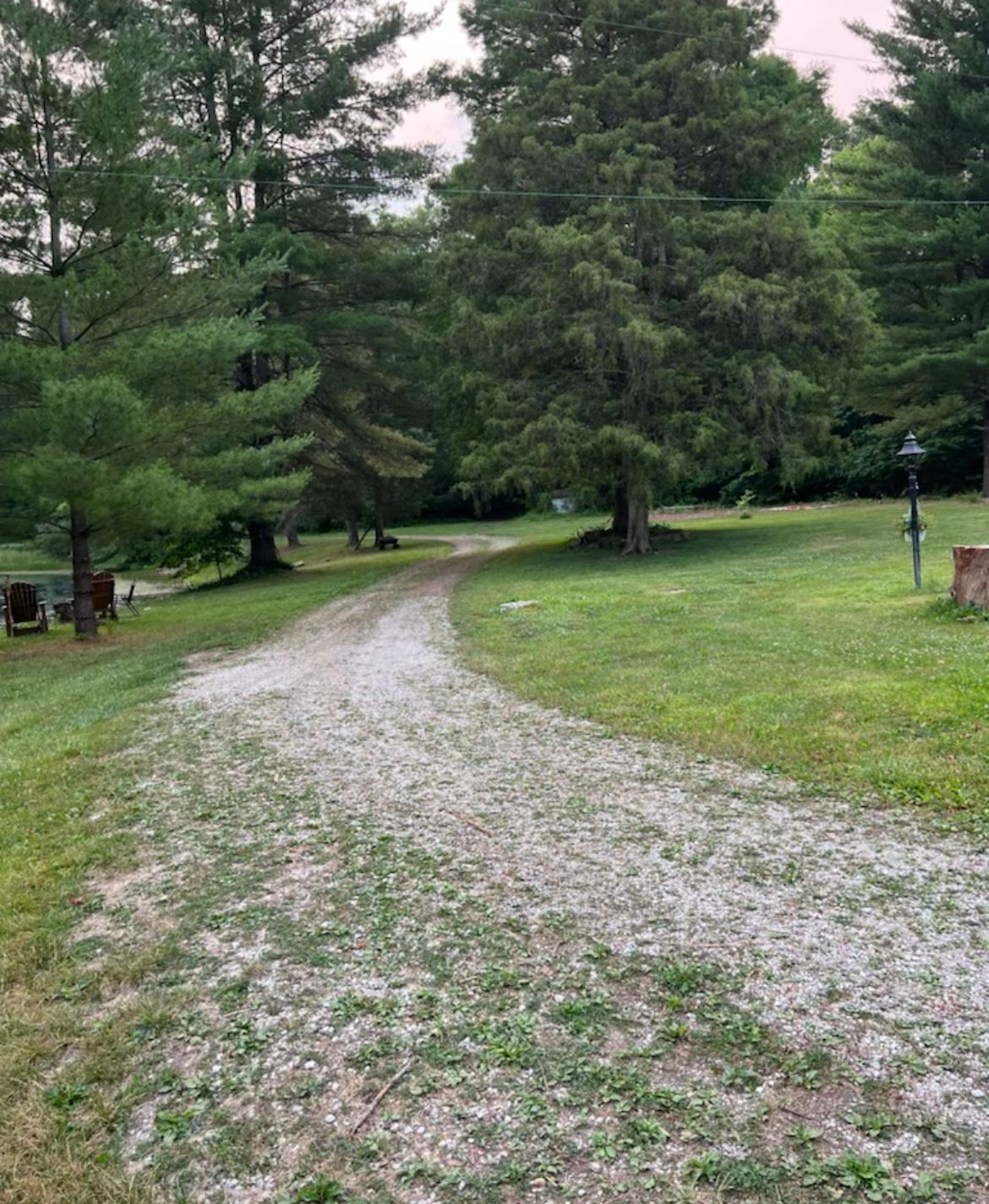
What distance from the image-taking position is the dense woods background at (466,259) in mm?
10953

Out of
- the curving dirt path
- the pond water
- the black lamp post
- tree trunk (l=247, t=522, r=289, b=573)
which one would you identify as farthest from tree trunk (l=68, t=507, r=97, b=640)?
the pond water

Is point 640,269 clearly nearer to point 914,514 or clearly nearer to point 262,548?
point 914,514

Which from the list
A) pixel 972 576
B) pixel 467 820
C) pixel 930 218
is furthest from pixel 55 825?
pixel 930 218

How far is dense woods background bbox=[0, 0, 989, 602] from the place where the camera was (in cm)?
1095

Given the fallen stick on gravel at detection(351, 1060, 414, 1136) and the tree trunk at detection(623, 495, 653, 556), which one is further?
the tree trunk at detection(623, 495, 653, 556)

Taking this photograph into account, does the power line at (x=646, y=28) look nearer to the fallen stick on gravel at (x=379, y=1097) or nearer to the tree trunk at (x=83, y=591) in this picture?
the tree trunk at (x=83, y=591)

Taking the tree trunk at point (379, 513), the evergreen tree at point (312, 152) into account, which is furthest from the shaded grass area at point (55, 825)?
the tree trunk at point (379, 513)

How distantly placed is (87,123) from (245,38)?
11649 mm

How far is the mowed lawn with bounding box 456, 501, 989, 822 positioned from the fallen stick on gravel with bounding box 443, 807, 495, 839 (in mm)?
1638

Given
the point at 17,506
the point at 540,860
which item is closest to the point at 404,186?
the point at 17,506

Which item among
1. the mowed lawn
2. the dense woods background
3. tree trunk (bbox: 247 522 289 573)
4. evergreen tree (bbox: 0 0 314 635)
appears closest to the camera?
the mowed lawn

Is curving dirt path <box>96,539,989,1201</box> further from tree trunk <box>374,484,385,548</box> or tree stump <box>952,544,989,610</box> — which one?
tree trunk <box>374,484,385,548</box>

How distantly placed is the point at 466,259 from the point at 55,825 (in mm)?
16516

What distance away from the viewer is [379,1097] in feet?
6.98
